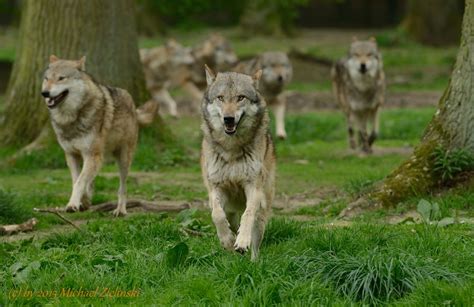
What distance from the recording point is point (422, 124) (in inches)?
688

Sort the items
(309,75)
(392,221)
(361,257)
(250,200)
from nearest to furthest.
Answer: (361,257) → (250,200) → (392,221) → (309,75)

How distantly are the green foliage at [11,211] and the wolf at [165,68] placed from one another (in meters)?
12.5

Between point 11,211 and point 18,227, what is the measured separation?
474 millimetres

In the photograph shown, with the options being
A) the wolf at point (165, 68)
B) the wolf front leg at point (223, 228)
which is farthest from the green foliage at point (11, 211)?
the wolf at point (165, 68)

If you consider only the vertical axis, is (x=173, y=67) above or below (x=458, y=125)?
below

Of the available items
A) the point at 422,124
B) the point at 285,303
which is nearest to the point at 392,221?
the point at 285,303

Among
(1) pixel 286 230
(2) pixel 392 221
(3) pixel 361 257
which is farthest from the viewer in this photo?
(2) pixel 392 221

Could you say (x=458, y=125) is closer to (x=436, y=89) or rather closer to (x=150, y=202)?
(x=150, y=202)

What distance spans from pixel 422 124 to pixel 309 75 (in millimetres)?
9557

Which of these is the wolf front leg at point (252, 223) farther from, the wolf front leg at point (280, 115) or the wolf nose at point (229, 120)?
the wolf front leg at point (280, 115)

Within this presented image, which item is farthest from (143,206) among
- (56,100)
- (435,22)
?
(435,22)

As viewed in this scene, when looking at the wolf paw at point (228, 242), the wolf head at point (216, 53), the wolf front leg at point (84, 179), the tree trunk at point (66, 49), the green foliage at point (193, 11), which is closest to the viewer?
the wolf paw at point (228, 242)

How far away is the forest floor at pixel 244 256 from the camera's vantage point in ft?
20.9

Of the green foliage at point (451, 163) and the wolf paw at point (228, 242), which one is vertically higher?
the wolf paw at point (228, 242)
